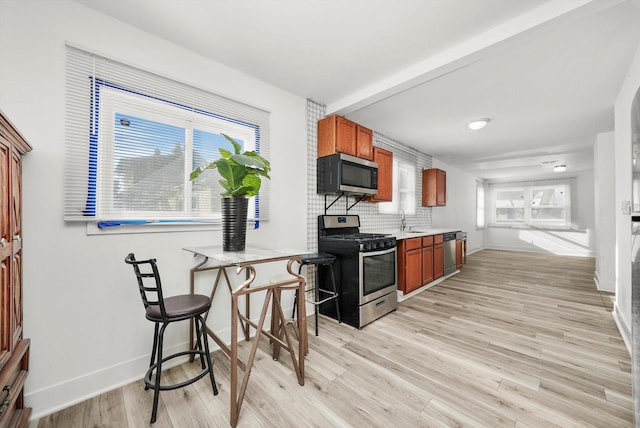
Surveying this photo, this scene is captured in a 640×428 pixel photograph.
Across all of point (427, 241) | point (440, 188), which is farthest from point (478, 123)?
point (440, 188)

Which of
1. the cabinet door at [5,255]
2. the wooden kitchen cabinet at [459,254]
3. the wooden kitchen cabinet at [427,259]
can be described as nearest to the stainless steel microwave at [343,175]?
the wooden kitchen cabinet at [427,259]

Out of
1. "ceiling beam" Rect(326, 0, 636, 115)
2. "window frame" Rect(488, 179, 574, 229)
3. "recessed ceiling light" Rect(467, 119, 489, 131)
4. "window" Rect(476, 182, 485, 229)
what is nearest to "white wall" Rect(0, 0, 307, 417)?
"ceiling beam" Rect(326, 0, 636, 115)

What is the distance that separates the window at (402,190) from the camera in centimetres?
437

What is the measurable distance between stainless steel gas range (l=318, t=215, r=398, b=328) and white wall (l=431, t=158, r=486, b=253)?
3220 millimetres

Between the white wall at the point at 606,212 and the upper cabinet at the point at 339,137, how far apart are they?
3600mm

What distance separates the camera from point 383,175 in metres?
3.71

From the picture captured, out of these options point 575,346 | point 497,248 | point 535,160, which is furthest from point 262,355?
point 497,248

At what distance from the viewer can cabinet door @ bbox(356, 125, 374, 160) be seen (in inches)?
124

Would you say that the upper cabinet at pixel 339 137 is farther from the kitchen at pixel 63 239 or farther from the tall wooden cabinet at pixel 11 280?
the tall wooden cabinet at pixel 11 280

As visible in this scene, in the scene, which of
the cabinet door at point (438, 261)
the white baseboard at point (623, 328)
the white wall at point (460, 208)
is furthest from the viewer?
the white wall at point (460, 208)

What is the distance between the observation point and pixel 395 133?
13.4 ft

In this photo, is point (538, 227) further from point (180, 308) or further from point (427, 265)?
point (180, 308)

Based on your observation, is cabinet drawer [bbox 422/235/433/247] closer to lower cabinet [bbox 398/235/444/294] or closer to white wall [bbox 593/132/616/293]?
lower cabinet [bbox 398/235/444/294]

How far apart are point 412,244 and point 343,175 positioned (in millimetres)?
1475
